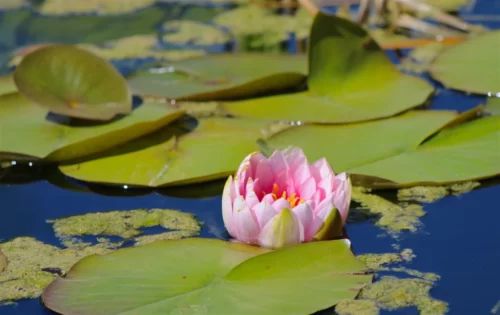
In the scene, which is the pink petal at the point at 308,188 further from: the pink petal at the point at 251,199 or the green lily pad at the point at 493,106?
the green lily pad at the point at 493,106

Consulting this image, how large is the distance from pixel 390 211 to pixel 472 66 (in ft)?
3.07

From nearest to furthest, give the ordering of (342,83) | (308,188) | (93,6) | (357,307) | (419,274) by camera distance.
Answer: (357,307) < (419,274) < (308,188) < (342,83) < (93,6)

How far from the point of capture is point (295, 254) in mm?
1448

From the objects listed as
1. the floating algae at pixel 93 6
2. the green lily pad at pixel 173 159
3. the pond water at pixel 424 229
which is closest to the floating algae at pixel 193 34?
the floating algae at pixel 93 6

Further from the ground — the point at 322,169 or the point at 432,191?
the point at 322,169

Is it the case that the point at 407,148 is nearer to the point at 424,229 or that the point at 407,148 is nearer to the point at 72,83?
the point at 424,229

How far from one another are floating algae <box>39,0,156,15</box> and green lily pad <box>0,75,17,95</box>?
3.54 feet

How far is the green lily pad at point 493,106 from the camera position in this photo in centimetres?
220

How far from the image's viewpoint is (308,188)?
5.24ft

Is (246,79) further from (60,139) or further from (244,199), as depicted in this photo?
(244,199)

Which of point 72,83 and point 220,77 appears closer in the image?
point 72,83

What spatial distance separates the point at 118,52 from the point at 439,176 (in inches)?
60.2

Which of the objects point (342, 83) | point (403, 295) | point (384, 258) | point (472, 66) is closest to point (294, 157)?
point (384, 258)

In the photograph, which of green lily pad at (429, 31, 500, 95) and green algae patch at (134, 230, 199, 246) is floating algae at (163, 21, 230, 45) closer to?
green lily pad at (429, 31, 500, 95)
